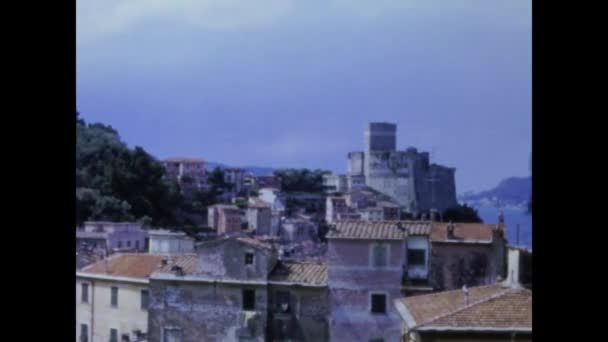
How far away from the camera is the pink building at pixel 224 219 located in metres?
9.49

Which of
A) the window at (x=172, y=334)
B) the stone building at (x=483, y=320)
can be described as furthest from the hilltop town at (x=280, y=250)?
the stone building at (x=483, y=320)

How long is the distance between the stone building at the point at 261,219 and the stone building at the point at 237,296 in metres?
0.14

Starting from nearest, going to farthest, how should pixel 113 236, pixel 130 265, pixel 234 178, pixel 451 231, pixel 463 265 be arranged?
1. pixel 451 231
2. pixel 463 265
3. pixel 113 236
4. pixel 130 265
5. pixel 234 178

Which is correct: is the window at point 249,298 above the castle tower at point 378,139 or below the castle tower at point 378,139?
below

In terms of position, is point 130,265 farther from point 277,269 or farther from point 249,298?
point 277,269

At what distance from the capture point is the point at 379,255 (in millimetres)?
9469

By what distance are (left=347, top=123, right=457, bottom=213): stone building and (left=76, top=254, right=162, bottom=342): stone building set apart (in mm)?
2411

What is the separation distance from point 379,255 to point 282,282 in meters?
1.04

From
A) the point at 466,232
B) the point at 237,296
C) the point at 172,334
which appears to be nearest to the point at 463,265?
the point at 466,232

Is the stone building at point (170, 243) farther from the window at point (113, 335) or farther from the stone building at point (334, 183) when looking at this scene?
the stone building at point (334, 183)
